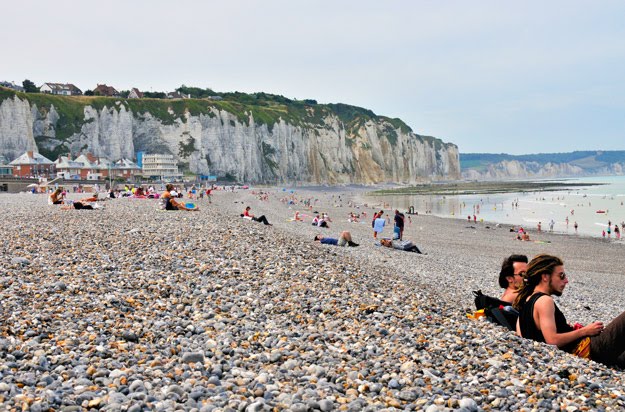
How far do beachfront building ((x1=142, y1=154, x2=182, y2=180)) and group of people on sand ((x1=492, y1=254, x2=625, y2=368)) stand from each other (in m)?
101

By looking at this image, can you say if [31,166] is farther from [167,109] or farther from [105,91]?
[105,91]

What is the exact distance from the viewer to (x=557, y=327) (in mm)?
5746

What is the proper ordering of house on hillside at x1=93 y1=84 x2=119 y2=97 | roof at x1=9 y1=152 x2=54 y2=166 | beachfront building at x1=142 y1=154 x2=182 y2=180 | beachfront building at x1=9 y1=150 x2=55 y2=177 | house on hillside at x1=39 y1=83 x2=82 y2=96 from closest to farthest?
beachfront building at x1=9 y1=150 x2=55 y2=177 < roof at x1=9 y1=152 x2=54 y2=166 < beachfront building at x1=142 y1=154 x2=182 y2=180 < house on hillside at x1=39 y1=83 x2=82 y2=96 < house on hillside at x1=93 y1=84 x2=119 y2=97

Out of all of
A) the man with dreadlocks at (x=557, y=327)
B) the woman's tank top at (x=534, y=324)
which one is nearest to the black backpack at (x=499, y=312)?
the woman's tank top at (x=534, y=324)

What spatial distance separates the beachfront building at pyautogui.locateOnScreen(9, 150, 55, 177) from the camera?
8238 cm

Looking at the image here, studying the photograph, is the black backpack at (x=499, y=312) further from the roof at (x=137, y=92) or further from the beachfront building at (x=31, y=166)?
the roof at (x=137, y=92)

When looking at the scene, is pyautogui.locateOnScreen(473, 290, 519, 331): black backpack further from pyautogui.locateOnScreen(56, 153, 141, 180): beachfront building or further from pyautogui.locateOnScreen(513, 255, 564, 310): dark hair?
pyautogui.locateOnScreen(56, 153, 141, 180): beachfront building

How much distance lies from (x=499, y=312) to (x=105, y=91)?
136807 mm

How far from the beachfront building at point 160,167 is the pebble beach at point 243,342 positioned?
97.0m

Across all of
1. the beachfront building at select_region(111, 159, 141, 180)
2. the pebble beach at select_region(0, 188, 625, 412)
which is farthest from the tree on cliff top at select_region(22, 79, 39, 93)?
the pebble beach at select_region(0, 188, 625, 412)

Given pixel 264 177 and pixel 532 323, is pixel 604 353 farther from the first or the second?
pixel 264 177

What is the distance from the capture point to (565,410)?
420 centimetres

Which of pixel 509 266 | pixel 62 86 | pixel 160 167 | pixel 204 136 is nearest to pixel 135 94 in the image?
pixel 62 86

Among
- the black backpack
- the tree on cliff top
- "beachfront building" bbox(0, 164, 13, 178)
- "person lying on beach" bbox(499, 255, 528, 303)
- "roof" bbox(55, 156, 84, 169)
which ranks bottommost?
the black backpack
